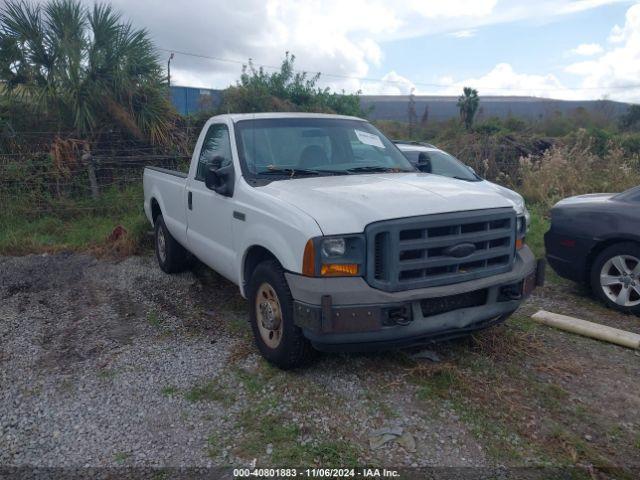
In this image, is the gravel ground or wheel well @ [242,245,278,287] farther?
wheel well @ [242,245,278,287]

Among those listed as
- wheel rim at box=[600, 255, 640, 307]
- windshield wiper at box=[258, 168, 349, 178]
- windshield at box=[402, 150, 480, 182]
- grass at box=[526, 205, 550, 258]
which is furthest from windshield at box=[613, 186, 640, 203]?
windshield wiper at box=[258, 168, 349, 178]

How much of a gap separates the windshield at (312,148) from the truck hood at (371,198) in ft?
0.98

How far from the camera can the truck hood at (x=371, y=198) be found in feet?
12.3

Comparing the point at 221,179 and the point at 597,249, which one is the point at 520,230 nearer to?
the point at 597,249

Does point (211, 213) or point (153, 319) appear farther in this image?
point (153, 319)

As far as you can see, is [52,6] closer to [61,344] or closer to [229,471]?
[61,344]

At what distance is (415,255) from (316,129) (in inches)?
79.4

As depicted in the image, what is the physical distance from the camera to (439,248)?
3.91 meters

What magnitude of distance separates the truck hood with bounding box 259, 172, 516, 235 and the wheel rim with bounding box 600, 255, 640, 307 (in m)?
2.02

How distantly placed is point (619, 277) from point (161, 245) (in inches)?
205

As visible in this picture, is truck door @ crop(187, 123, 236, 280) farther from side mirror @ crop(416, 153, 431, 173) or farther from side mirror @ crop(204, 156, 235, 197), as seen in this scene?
side mirror @ crop(416, 153, 431, 173)

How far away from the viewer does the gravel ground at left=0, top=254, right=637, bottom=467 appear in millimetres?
3352

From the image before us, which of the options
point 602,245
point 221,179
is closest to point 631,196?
point 602,245

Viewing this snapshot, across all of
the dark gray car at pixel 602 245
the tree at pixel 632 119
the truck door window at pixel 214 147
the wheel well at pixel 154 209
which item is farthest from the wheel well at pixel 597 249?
the tree at pixel 632 119
